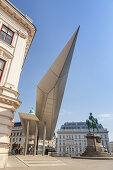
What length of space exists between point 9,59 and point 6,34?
2.64 m

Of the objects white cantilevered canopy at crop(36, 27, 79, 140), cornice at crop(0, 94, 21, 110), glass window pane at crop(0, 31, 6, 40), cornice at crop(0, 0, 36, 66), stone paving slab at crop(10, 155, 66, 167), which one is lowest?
stone paving slab at crop(10, 155, 66, 167)

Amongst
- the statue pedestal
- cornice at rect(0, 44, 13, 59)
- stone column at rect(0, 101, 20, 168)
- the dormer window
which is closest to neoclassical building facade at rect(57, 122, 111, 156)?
the statue pedestal

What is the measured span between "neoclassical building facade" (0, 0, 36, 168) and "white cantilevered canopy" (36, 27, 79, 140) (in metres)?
3.02

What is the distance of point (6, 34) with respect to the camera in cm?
1186

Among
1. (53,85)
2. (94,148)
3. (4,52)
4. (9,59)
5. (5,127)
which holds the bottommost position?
(94,148)

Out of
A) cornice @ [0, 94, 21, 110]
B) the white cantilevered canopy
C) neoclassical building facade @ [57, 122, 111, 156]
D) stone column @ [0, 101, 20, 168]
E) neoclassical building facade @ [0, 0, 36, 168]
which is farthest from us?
neoclassical building facade @ [57, 122, 111, 156]

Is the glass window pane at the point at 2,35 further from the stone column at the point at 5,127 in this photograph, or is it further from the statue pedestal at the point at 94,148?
the statue pedestal at the point at 94,148

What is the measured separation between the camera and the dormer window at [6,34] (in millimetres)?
11463

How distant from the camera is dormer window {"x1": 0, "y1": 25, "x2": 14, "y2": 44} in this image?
451 inches

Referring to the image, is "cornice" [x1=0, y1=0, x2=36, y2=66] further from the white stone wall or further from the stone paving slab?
the stone paving slab

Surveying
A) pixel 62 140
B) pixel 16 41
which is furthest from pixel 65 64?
pixel 62 140

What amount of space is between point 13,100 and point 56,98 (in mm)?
5764

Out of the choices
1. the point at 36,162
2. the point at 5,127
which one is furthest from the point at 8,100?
the point at 36,162

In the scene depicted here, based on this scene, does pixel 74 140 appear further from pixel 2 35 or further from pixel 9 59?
pixel 2 35
